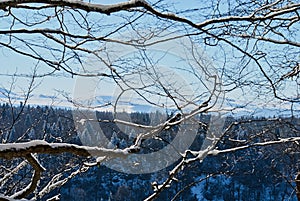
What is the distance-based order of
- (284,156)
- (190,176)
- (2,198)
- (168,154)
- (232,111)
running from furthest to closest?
(190,176) → (284,156) → (232,111) → (168,154) → (2,198)

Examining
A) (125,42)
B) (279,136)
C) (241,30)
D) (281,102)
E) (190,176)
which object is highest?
(241,30)

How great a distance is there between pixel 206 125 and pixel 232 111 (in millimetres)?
290

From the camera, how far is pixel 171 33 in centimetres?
227

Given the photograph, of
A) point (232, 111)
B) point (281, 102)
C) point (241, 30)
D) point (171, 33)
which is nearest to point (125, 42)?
point (171, 33)

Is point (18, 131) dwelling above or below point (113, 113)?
below

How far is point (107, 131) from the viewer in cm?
404

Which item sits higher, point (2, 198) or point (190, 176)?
point (2, 198)

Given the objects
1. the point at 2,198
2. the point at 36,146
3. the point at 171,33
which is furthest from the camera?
the point at 171,33

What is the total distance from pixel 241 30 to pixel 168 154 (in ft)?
4.10

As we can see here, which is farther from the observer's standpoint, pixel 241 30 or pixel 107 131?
pixel 107 131

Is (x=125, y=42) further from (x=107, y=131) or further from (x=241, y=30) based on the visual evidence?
(x=107, y=131)

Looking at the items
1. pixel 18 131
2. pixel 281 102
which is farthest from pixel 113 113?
pixel 18 131

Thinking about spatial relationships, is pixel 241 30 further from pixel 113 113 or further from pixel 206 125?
pixel 113 113

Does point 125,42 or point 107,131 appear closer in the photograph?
point 125,42
